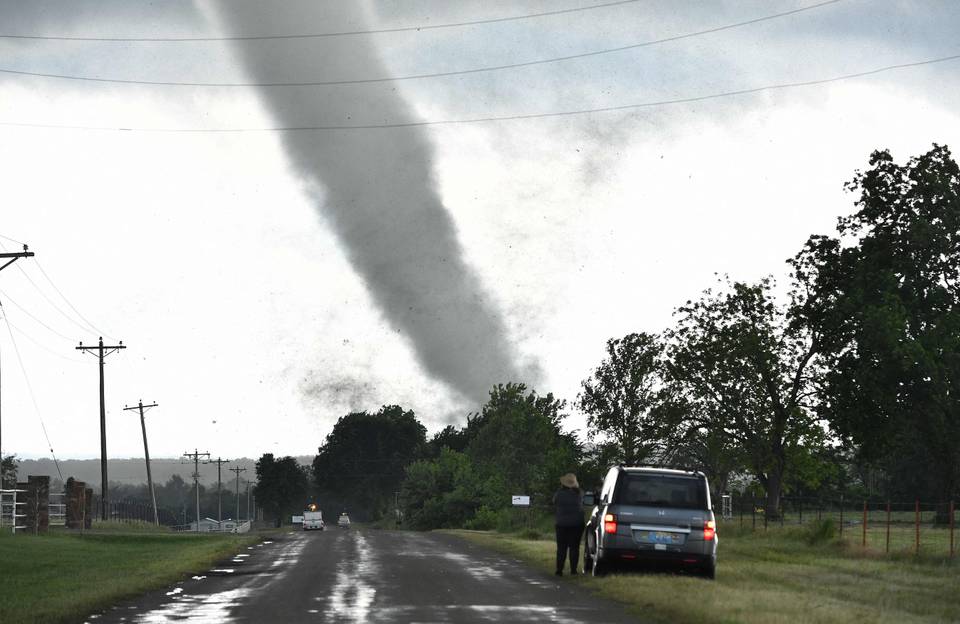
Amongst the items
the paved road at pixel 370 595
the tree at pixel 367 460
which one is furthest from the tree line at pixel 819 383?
the tree at pixel 367 460

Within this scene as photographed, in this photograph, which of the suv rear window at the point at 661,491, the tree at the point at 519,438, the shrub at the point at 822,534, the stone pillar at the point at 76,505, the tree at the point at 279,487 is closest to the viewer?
the suv rear window at the point at 661,491

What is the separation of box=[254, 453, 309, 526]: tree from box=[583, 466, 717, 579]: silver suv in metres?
158

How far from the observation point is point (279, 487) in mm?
177250

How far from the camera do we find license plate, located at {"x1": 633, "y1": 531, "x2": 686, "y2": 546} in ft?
72.4

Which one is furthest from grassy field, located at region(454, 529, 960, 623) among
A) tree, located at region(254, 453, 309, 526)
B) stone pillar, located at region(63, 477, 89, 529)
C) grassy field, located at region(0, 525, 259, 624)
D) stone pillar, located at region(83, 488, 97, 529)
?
tree, located at region(254, 453, 309, 526)

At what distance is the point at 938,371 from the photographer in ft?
155

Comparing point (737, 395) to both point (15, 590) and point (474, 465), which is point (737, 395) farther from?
point (474, 465)

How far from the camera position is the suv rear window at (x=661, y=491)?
2248cm

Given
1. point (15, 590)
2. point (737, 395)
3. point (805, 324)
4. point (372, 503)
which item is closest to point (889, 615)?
point (15, 590)

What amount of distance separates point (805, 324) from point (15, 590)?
4720cm

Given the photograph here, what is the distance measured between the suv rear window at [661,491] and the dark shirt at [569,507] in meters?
1.74

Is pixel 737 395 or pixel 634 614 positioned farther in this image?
pixel 737 395

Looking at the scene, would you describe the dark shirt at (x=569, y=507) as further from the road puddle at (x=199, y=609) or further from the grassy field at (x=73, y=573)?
the grassy field at (x=73, y=573)

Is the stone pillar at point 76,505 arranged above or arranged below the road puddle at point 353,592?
below
